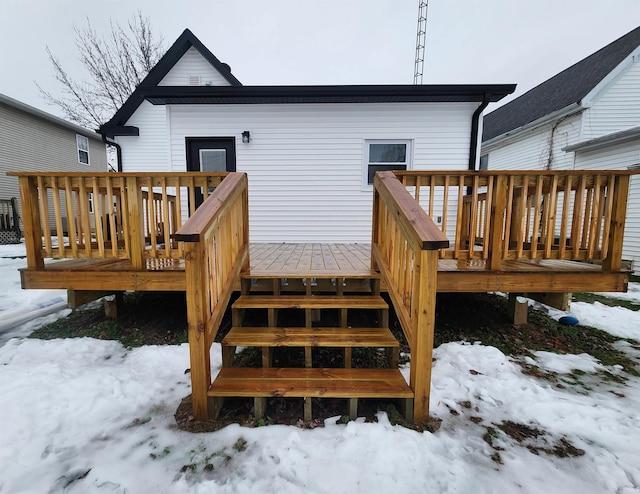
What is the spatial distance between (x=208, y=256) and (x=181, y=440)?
110 centimetres

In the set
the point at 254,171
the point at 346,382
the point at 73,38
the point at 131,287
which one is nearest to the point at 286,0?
the point at 73,38

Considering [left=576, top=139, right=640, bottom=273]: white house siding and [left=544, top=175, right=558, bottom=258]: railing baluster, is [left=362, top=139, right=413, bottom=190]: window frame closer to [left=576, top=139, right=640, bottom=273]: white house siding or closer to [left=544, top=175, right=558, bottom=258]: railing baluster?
[left=544, top=175, right=558, bottom=258]: railing baluster

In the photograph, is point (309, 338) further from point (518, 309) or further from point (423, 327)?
point (518, 309)

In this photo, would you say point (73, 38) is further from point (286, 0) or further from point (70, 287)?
point (70, 287)

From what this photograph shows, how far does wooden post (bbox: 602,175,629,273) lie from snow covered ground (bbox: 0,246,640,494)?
3.50ft

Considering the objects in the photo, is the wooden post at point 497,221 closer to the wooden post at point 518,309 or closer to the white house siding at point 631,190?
the wooden post at point 518,309

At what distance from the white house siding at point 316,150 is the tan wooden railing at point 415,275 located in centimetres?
316

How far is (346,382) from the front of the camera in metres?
1.95

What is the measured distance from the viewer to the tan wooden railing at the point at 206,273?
5.80 feet

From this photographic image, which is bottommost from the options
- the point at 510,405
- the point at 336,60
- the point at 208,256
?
the point at 510,405

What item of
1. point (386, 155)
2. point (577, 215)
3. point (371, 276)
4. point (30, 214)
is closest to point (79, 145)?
point (30, 214)

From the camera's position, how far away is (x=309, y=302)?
257 cm

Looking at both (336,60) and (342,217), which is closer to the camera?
(342,217)

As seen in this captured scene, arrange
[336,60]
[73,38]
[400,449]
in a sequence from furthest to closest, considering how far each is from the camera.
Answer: [336,60] → [73,38] → [400,449]
